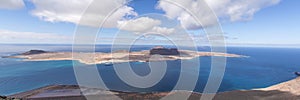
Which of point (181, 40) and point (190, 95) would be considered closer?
point (181, 40)

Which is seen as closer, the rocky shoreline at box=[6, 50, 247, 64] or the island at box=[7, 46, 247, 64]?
the rocky shoreline at box=[6, 50, 247, 64]

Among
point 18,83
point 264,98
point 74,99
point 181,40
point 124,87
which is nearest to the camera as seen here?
point 181,40

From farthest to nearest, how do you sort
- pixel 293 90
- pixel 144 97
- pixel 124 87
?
1. pixel 124 87
2. pixel 293 90
3. pixel 144 97

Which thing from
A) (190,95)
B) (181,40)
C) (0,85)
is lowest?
(0,85)

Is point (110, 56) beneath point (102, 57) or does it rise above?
above

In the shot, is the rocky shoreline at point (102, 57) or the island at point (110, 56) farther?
the island at point (110, 56)

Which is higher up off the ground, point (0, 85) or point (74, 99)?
point (74, 99)

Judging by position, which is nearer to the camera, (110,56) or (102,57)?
(102,57)

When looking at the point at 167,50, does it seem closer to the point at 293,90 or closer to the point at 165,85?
the point at 165,85

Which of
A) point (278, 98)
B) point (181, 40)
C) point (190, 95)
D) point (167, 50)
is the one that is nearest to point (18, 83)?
point (190, 95)

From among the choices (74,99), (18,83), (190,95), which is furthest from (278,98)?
(18,83)
